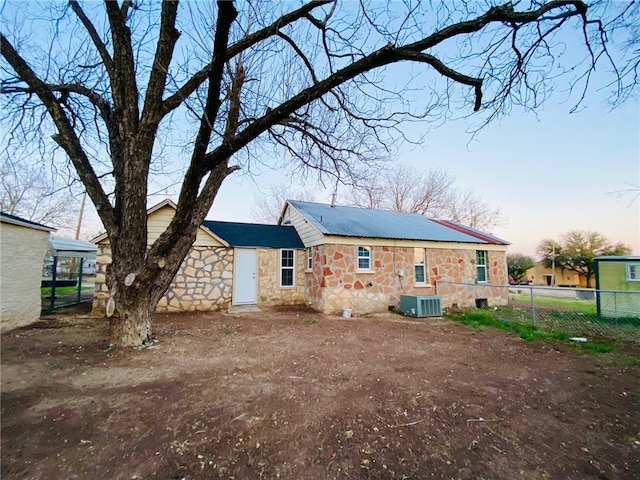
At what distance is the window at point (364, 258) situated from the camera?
34.6 feet

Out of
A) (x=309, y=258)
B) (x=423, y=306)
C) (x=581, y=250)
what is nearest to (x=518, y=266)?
(x=581, y=250)

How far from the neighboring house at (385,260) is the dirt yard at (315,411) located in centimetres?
431

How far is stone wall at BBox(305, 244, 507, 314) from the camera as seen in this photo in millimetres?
9906

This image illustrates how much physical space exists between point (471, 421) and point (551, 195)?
13585mm

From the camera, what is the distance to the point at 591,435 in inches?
109

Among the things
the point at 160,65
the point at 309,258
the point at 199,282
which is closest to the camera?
the point at 160,65

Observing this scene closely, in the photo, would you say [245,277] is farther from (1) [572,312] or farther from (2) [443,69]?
(1) [572,312]

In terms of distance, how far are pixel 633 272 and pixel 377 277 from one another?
853 centimetres

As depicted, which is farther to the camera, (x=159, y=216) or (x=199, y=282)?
(x=199, y=282)

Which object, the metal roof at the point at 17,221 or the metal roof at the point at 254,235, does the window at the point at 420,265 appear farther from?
the metal roof at the point at 17,221

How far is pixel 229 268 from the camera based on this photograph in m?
10.6

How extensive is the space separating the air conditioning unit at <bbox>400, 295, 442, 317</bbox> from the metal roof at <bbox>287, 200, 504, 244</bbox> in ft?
8.36

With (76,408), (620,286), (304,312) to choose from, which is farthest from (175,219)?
(620,286)

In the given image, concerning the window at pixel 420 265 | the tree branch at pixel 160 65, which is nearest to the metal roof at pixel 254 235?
the window at pixel 420 265
